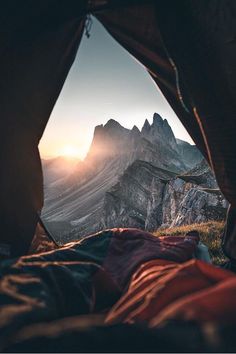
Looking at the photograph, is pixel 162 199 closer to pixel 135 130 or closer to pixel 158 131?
pixel 158 131

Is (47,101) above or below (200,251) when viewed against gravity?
above

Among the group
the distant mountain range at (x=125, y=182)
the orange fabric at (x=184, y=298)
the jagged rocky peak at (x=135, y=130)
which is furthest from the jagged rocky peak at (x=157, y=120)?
the orange fabric at (x=184, y=298)

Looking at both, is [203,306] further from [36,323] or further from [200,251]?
[200,251]

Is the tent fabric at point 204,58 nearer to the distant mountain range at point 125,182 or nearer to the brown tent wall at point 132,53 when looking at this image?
the brown tent wall at point 132,53

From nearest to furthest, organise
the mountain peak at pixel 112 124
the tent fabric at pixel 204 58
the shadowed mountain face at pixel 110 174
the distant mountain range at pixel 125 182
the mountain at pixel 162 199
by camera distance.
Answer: the tent fabric at pixel 204 58 < the mountain at pixel 162 199 < the distant mountain range at pixel 125 182 < the shadowed mountain face at pixel 110 174 < the mountain peak at pixel 112 124

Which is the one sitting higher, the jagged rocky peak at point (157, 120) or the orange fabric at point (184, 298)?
the jagged rocky peak at point (157, 120)

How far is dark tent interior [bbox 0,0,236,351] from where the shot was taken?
324 cm

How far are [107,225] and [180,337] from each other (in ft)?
209

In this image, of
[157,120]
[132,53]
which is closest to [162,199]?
[132,53]

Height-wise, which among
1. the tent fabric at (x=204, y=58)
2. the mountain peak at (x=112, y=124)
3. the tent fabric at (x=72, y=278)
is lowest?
the tent fabric at (x=72, y=278)

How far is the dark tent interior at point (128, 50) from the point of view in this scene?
3242mm

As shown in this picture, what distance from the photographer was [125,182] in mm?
65688

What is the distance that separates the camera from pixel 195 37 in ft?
10.9

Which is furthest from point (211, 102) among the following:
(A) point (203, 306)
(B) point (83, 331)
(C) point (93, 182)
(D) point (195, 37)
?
(C) point (93, 182)
